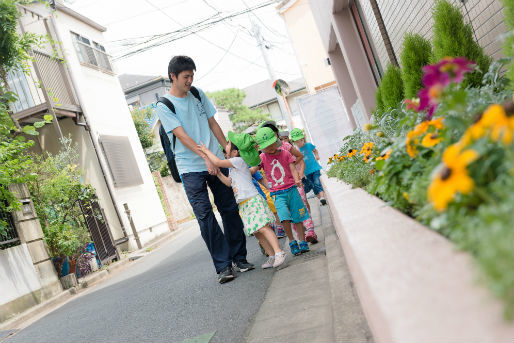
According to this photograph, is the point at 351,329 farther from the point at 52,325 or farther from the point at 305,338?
the point at 52,325

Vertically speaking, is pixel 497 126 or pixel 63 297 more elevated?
pixel 497 126

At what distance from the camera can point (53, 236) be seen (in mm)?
11031

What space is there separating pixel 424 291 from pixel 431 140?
1.10 meters

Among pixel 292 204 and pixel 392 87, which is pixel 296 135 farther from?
pixel 292 204

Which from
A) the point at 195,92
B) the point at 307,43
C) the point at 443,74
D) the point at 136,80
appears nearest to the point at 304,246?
the point at 195,92

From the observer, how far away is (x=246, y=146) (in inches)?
205

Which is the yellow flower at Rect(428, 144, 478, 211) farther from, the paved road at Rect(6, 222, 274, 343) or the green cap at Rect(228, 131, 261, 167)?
the green cap at Rect(228, 131, 261, 167)

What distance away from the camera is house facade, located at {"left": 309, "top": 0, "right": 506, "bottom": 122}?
4167 millimetres

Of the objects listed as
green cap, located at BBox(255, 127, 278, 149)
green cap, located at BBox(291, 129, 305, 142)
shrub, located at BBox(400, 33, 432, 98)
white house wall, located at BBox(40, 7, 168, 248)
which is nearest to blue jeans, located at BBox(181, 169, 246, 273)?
green cap, located at BBox(255, 127, 278, 149)

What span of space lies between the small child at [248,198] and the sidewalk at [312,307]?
0.33 m

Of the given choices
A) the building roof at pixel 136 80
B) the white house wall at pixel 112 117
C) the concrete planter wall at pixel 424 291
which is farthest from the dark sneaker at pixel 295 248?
the building roof at pixel 136 80

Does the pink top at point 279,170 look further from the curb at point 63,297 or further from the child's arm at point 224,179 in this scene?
the curb at point 63,297

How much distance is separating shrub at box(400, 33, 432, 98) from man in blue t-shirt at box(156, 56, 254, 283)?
7.06ft

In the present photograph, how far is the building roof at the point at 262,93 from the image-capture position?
200 feet
